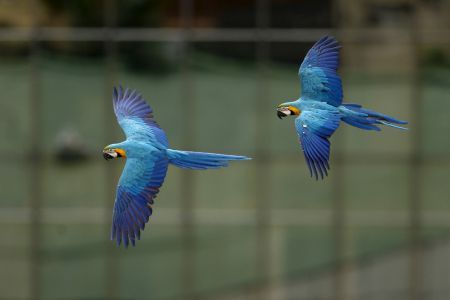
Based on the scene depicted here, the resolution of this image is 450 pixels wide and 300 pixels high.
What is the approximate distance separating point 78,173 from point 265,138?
3.10m

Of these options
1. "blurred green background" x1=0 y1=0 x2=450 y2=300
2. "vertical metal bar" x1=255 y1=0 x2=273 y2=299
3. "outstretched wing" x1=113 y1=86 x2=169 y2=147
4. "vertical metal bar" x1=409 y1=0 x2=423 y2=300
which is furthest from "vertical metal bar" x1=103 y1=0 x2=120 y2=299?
"outstretched wing" x1=113 y1=86 x2=169 y2=147

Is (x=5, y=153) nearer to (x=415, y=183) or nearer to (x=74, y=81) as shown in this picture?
(x=74, y=81)

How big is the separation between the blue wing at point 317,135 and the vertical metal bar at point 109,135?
10553mm

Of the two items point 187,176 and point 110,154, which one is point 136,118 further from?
point 187,176

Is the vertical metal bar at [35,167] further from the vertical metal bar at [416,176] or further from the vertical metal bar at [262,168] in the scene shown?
the vertical metal bar at [416,176]

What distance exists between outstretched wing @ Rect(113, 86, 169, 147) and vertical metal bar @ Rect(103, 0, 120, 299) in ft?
28.9

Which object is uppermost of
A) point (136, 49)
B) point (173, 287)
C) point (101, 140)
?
point (136, 49)

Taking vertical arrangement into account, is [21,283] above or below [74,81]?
below

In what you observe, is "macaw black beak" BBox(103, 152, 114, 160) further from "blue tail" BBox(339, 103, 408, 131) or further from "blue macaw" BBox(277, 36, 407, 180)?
"blue tail" BBox(339, 103, 408, 131)

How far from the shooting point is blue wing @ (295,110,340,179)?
7.88 meters

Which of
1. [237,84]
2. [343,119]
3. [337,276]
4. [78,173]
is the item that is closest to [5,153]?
[78,173]

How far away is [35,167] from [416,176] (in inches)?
240

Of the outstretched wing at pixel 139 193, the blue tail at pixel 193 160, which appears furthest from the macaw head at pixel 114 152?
the blue tail at pixel 193 160

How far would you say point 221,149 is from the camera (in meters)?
18.4
